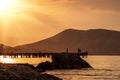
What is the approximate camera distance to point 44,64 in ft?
397

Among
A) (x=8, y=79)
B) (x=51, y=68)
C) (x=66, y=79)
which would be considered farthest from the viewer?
(x=51, y=68)

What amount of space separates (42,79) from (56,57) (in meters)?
63.2

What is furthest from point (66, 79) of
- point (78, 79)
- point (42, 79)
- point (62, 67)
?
point (62, 67)

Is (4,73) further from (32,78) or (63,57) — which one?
(63,57)

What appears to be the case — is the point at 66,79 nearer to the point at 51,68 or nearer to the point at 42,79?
the point at 42,79

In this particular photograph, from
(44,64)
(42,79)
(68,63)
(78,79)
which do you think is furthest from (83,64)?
(42,79)

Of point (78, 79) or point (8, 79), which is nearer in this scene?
point (8, 79)

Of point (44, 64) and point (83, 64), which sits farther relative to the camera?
point (83, 64)

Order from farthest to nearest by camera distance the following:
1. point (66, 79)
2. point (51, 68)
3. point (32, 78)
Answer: point (51, 68), point (66, 79), point (32, 78)

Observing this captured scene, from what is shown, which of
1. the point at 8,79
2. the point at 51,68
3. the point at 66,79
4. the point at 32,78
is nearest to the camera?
the point at 8,79

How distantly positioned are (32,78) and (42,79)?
120 inches

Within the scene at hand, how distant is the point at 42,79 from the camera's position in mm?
63312

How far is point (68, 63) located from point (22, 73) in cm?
6517

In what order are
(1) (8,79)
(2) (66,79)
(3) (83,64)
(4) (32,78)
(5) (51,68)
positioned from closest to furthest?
(1) (8,79) < (4) (32,78) < (2) (66,79) < (5) (51,68) < (3) (83,64)
